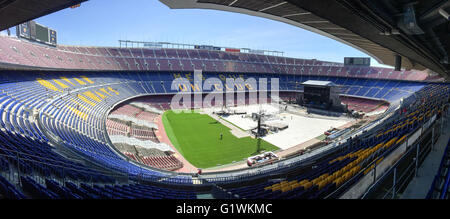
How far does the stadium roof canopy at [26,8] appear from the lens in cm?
736

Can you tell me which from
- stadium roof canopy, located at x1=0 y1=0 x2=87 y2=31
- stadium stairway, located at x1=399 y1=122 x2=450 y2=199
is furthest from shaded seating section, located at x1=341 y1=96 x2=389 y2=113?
stadium roof canopy, located at x1=0 y1=0 x2=87 y2=31

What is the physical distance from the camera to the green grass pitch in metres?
20.4

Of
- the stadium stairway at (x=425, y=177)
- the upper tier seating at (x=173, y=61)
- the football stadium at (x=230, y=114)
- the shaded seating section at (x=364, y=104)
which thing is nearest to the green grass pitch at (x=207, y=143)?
the football stadium at (x=230, y=114)

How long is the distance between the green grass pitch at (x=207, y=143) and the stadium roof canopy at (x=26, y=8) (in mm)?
14053

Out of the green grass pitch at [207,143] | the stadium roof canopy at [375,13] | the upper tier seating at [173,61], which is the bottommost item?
the green grass pitch at [207,143]

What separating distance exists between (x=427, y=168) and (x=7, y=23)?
16.5 m

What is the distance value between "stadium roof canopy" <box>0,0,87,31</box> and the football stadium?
0.07 metres

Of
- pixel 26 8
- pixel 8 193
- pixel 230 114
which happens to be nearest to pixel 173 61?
pixel 230 114

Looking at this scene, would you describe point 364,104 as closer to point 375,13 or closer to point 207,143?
point 207,143

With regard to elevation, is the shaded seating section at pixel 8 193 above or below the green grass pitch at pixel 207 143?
above

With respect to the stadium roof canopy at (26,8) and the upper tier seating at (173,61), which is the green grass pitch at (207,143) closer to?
the stadium roof canopy at (26,8)

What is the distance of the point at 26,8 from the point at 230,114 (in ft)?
105
